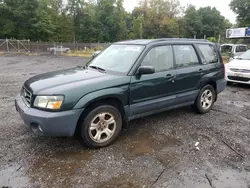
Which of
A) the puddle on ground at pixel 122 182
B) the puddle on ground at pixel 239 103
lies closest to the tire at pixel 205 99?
the puddle on ground at pixel 239 103

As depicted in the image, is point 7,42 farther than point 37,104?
Yes

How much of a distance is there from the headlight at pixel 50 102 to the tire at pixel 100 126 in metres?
0.45

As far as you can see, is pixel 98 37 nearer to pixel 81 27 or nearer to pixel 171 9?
pixel 81 27

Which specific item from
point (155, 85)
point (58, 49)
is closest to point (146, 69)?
point (155, 85)

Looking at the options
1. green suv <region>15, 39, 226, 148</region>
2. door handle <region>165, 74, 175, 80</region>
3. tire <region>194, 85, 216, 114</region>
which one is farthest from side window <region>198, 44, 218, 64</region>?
door handle <region>165, 74, 175, 80</region>

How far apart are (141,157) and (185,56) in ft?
7.84

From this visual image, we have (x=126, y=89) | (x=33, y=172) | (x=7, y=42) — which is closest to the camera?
(x=33, y=172)

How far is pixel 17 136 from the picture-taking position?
3.76m

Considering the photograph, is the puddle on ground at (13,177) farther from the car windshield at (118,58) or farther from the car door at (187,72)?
the car door at (187,72)

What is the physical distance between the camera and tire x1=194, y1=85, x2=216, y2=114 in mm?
4891

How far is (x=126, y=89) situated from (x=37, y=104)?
53.1 inches

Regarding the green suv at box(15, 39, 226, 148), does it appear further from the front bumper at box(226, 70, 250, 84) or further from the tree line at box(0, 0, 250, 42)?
the tree line at box(0, 0, 250, 42)

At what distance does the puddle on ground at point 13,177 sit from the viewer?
258cm

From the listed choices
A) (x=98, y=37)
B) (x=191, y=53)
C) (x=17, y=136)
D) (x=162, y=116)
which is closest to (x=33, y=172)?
(x=17, y=136)
